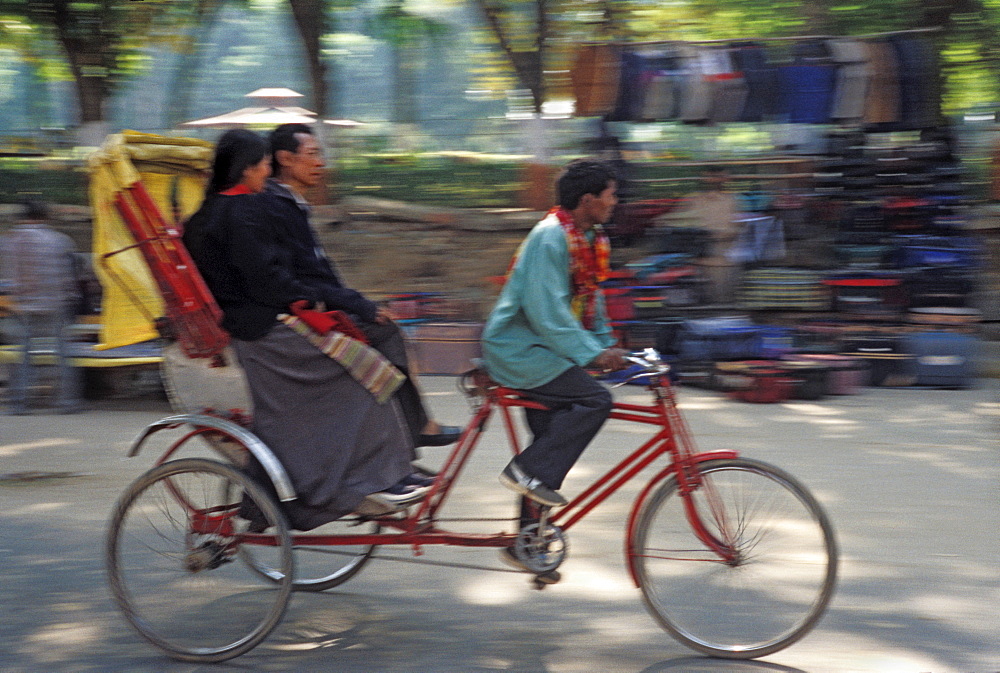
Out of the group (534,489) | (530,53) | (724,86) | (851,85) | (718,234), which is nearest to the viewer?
(534,489)

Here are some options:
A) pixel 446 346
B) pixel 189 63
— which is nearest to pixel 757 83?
pixel 446 346

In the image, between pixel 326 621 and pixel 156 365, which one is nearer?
pixel 326 621

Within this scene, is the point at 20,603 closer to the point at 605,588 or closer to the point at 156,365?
the point at 605,588

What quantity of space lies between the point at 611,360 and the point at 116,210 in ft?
5.70

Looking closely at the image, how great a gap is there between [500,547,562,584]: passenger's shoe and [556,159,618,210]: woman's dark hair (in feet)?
3.90

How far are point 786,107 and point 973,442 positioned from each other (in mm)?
3928

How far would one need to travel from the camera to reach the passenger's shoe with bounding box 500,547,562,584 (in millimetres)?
3479

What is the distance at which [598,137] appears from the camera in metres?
10.2

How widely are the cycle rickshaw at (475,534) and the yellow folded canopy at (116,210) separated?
0.05 meters

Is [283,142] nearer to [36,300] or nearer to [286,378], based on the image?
[286,378]

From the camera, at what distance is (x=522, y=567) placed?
3.48 meters

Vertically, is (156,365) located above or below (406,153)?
below

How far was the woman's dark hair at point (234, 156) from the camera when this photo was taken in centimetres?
349

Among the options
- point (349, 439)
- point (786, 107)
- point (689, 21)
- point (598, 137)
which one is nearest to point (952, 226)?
point (786, 107)
